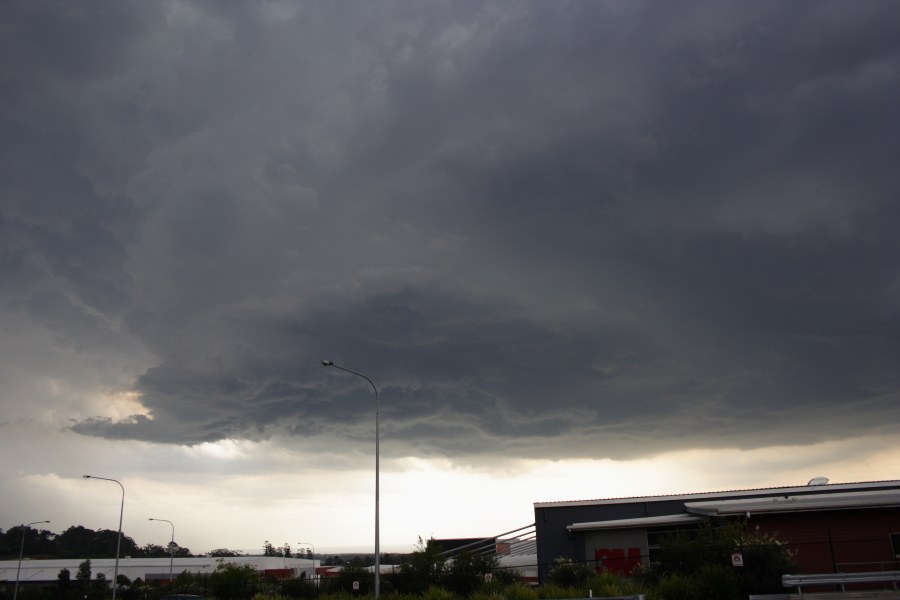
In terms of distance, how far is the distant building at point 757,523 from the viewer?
31.7m

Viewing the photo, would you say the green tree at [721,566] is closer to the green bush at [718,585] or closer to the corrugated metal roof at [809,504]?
the green bush at [718,585]

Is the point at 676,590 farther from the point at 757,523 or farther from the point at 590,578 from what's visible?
the point at 757,523

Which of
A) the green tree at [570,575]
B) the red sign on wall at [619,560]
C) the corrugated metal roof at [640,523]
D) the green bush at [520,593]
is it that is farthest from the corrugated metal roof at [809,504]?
the green bush at [520,593]

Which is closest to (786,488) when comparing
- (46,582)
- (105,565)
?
(46,582)

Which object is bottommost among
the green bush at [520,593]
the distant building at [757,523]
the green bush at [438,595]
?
the green bush at [438,595]

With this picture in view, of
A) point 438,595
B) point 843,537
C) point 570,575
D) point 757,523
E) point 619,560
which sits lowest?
point 438,595

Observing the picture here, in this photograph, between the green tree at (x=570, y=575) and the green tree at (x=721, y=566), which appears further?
the green tree at (x=570, y=575)

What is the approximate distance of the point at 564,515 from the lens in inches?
1763

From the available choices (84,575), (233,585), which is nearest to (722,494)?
(233,585)

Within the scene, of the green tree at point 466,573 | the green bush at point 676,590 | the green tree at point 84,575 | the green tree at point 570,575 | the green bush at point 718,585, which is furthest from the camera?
the green tree at point 84,575

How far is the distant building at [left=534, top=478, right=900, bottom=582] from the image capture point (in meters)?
31.7

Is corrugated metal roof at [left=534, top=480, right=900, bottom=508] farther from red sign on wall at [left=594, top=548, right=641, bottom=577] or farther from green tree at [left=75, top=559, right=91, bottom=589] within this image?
green tree at [left=75, top=559, right=91, bottom=589]

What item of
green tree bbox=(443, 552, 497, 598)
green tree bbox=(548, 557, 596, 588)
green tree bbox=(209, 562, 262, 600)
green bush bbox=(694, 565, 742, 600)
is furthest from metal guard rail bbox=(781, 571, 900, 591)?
green tree bbox=(209, 562, 262, 600)

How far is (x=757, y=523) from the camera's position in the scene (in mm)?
33656
